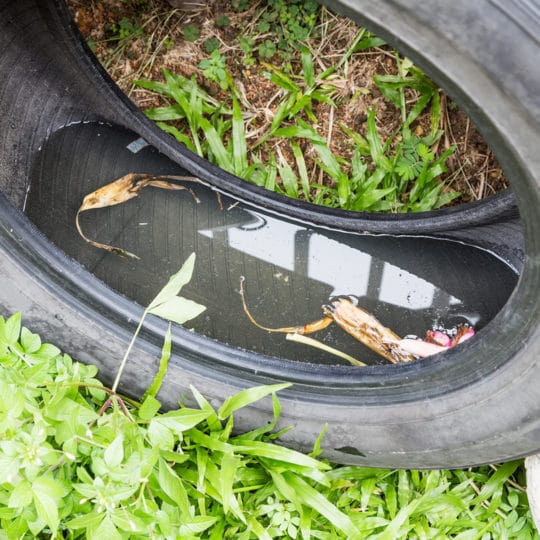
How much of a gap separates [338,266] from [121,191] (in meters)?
0.68

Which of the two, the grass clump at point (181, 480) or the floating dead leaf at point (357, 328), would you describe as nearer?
the grass clump at point (181, 480)

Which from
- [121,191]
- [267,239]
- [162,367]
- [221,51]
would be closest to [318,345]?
[267,239]

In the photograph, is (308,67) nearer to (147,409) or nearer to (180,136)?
(180,136)

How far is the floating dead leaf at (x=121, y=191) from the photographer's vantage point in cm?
185

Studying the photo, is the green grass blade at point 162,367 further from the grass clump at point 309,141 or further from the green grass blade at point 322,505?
the grass clump at point 309,141

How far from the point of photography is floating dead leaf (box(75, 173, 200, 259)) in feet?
6.06

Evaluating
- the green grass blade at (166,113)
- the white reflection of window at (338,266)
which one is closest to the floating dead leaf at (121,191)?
the green grass blade at (166,113)

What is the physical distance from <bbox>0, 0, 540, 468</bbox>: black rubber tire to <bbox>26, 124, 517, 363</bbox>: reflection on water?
0.11 meters

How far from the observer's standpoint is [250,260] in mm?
1873

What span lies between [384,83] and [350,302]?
79 centimetres

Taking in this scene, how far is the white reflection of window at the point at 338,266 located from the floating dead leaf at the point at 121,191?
1.30 feet

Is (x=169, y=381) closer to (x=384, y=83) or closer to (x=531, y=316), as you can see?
(x=531, y=316)

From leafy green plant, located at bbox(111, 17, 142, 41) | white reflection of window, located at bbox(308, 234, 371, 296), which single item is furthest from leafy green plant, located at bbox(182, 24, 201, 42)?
white reflection of window, located at bbox(308, 234, 371, 296)

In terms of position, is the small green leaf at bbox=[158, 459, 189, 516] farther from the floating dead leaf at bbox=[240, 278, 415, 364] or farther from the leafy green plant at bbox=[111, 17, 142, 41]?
the leafy green plant at bbox=[111, 17, 142, 41]
